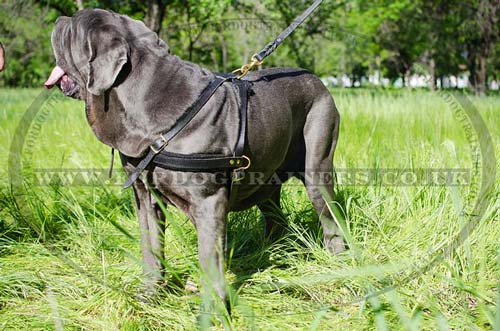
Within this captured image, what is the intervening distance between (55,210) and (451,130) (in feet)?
14.5

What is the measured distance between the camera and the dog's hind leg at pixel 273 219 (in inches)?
130

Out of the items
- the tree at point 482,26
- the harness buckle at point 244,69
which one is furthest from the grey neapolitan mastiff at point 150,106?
the tree at point 482,26

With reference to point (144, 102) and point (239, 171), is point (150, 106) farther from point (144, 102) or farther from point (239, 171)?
point (239, 171)

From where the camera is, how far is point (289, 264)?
9.68 ft

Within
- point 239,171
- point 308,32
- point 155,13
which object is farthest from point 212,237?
point 308,32

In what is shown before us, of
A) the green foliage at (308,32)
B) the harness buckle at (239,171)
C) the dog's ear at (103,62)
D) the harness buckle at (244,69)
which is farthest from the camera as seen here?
the green foliage at (308,32)

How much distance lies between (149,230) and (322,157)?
116cm

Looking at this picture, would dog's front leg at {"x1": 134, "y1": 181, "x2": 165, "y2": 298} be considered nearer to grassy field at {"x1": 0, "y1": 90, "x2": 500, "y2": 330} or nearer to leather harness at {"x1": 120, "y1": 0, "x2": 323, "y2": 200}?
grassy field at {"x1": 0, "y1": 90, "x2": 500, "y2": 330}

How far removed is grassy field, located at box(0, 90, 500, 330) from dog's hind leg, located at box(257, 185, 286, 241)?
0.08m

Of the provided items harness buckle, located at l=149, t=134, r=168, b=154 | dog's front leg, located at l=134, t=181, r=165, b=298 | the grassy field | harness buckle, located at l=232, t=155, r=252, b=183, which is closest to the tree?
the grassy field

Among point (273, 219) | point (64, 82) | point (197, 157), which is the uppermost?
point (64, 82)

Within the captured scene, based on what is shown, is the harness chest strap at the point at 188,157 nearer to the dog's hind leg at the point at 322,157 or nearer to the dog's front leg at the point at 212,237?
the dog's front leg at the point at 212,237

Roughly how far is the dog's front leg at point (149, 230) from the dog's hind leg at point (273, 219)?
866 millimetres

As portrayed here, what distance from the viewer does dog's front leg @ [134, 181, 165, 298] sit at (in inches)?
99.5
